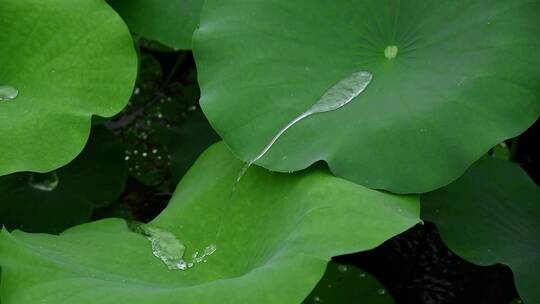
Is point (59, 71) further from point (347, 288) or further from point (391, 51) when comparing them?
point (347, 288)

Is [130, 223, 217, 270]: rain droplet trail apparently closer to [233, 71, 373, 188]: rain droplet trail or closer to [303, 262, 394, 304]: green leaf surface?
[233, 71, 373, 188]: rain droplet trail

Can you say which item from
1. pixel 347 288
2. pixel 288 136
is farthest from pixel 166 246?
pixel 347 288

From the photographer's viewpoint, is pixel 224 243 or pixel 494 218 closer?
pixel 224 243

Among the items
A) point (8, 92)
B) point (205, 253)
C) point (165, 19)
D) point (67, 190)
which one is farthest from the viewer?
point (67, 190)

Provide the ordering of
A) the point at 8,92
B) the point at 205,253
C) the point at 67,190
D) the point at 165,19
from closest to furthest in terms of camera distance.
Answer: the point at 205,253
the point at 8,92
the point at 165,19
the point at 67,190

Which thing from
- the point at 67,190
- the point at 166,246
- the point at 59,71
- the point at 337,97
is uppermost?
the point at 337,97

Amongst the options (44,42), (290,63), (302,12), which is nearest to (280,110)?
(290,63)

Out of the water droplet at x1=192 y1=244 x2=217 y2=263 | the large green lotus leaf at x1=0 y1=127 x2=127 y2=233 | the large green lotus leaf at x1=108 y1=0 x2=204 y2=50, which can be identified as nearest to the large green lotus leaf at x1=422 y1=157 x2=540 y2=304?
the water droplet at x1=192 y1=244 x2=217 y2=263

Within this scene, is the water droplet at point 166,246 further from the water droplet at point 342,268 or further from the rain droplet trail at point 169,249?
the water droplet at point 342,268
